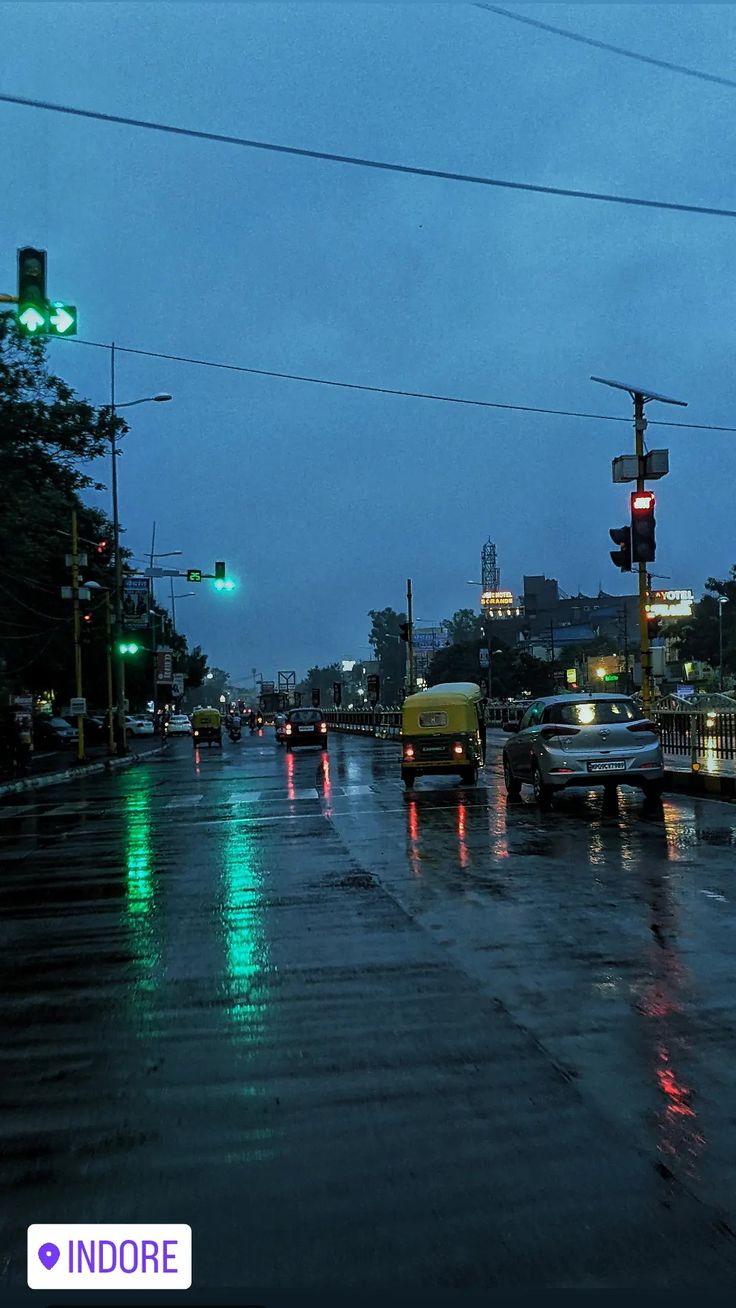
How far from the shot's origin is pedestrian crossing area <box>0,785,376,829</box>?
20.8 meters

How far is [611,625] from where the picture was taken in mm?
157500

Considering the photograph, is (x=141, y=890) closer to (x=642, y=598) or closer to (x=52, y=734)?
(x=642, y=598)

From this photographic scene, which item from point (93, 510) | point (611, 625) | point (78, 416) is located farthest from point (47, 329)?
point (611, 625)

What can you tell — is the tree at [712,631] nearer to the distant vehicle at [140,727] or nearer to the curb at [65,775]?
the distant vehicle at [140,727]

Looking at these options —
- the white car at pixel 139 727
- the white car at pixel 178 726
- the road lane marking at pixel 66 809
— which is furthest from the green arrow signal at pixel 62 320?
the white car at pixel 178 726

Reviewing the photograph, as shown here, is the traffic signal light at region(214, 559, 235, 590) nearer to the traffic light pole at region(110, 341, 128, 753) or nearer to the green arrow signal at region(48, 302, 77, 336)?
the traffic light pole at region(110, 341, 128, 753)

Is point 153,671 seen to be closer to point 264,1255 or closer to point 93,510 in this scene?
point 93,510

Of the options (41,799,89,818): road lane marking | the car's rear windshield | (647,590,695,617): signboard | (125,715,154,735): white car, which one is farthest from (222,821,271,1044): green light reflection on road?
(647,590,695,617): signboard

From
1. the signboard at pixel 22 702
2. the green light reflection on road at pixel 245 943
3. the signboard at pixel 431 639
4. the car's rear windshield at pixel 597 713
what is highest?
the signboard at pixel 431 639

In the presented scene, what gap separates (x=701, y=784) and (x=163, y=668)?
64.2 metres

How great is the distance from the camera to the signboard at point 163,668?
7844cm

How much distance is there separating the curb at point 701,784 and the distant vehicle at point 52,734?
132ft

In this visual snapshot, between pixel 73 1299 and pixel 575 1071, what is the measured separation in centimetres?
260

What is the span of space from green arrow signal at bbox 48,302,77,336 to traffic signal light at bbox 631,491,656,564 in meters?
9.53
